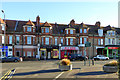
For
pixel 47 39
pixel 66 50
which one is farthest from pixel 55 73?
pixel 66 50

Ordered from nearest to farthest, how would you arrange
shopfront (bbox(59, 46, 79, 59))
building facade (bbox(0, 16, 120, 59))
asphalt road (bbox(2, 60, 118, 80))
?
asphalt road (bbox(2, 60, 118, 80))
building facade (bbox(0, 16, 120, 59))
shopfront (bbox(59, 46, 79, 59))

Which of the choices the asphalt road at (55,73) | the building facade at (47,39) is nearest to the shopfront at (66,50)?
the building facade at (47,39)

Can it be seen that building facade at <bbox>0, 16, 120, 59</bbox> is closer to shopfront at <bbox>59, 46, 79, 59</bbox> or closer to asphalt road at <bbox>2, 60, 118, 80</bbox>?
shopfront at <bbox>59, 46, 79, 59</bbox>

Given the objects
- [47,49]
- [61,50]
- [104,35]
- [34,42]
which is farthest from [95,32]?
[34,42]

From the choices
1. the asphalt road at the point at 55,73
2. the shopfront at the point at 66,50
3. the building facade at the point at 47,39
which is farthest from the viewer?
the shopfront at the point at 66,50

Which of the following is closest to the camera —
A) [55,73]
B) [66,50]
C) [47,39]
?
[55,73]

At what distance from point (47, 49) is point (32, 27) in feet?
24.2

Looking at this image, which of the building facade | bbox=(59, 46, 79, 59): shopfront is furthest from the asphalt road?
bbox=(59, 46, 79, 59): shopfront

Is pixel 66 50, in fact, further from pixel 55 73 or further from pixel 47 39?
pixel 55 73

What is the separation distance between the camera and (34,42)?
38.7 meters

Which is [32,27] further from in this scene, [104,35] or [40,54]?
[104,35]

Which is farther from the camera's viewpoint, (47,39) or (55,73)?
(47,39)

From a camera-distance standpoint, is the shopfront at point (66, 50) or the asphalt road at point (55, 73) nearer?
the asphalt road at point (55, 73)

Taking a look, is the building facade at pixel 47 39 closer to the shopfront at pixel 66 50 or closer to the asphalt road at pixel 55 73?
the shopfront at pixel 66 50
